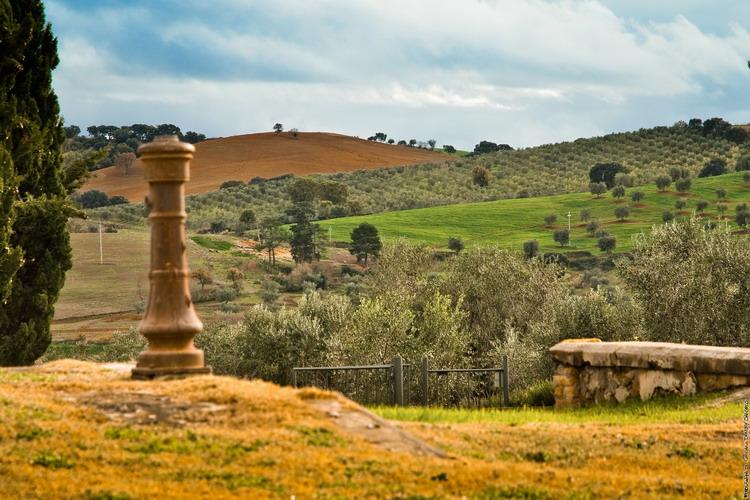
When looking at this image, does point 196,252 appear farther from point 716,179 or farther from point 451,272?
point 716,179

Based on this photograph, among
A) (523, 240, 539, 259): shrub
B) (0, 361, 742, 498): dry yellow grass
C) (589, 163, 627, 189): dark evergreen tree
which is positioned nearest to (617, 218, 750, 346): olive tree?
(0, 361, 742, 498): dry yellow grass

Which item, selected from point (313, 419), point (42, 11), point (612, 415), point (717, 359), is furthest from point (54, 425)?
point (42, 11)

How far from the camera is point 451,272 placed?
175 feet

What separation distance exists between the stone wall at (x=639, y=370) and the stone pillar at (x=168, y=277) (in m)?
7.69

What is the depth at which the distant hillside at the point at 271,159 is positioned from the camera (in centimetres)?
10700

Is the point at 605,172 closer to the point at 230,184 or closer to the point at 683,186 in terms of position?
the point at 683,186

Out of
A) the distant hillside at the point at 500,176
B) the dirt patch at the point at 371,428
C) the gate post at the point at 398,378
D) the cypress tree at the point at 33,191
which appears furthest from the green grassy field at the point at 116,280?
the dirt patch at the point at 371,428

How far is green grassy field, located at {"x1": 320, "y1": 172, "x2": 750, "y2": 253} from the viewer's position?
7712cm

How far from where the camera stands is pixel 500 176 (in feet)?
352

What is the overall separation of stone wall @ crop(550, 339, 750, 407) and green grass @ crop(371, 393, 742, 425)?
0.31 meters

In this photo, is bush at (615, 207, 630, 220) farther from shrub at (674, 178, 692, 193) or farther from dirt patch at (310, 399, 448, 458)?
dirt patch at (310, 399, 448, 458)

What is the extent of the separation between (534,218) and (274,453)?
251 ft

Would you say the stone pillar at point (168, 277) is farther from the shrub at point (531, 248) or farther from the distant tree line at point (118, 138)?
the distant tree line at point (118, 138)

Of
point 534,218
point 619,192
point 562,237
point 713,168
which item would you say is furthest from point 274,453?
point 713,168
